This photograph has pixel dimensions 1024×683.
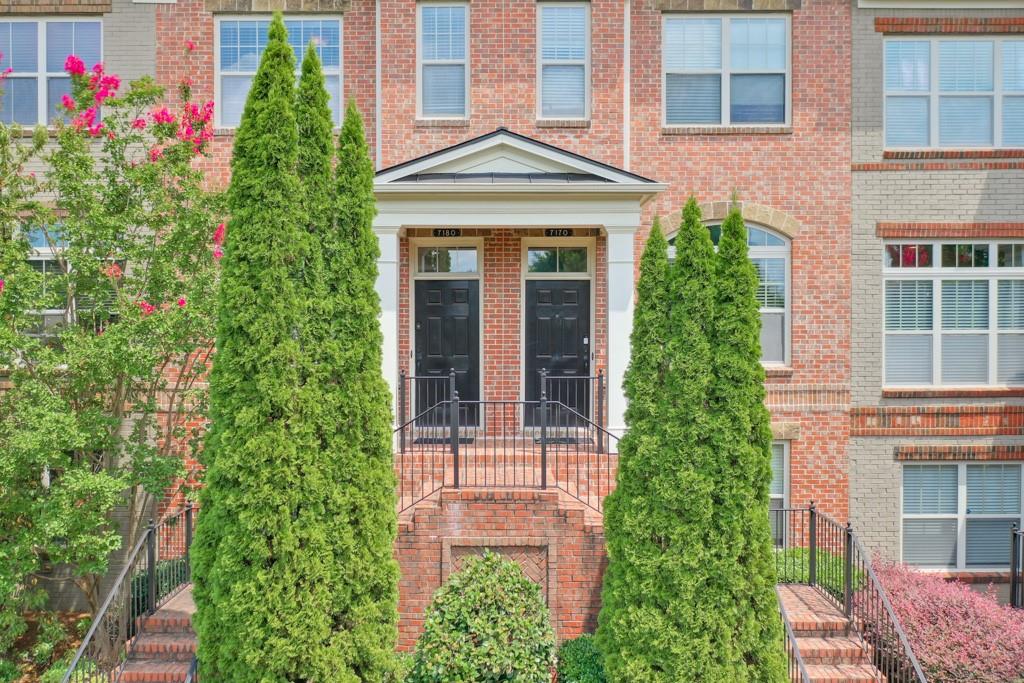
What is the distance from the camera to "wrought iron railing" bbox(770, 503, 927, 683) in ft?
24.3

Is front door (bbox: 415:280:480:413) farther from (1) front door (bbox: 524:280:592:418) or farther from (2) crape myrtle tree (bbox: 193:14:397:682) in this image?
(2) crape myrtle tree (bbox: 193:14:397:682)

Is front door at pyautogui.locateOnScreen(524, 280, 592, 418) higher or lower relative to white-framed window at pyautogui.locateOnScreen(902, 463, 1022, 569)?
higher

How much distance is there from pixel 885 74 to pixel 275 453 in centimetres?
1066

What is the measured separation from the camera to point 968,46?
35.6 ft

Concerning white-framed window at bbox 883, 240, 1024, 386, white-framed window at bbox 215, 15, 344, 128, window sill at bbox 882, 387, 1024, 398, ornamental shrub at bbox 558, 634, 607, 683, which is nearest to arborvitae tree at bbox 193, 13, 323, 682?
ornamental shrub at bbox 558, 634, 607, 683

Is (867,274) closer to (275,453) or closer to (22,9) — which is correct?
(275,453)

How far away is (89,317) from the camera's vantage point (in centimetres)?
874

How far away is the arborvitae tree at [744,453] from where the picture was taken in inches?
243

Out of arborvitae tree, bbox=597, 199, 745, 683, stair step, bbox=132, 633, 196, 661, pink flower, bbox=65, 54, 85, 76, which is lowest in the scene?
stair step, bbox=132, 633, 196, 661

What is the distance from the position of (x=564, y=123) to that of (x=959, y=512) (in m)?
8.59

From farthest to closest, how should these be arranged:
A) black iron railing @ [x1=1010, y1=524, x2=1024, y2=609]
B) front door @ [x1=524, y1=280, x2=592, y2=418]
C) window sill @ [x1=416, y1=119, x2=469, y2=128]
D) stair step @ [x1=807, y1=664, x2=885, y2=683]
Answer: front door @ [x1=524, y1=280, x2=592, y2=418]
window sill @ [x1=416, y1=119, x2=469, y2=128]
black iron railing @ [x1=1010, y1=524, x2=1024, y2=609]
stair step @ [x1=807, y1=664, x2=885, y2=683]

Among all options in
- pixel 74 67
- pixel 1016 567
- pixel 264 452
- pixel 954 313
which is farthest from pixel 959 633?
pixel 74 67

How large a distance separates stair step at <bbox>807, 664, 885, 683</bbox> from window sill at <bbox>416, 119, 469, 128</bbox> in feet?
28.1

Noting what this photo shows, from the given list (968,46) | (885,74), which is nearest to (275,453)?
(885,74)
